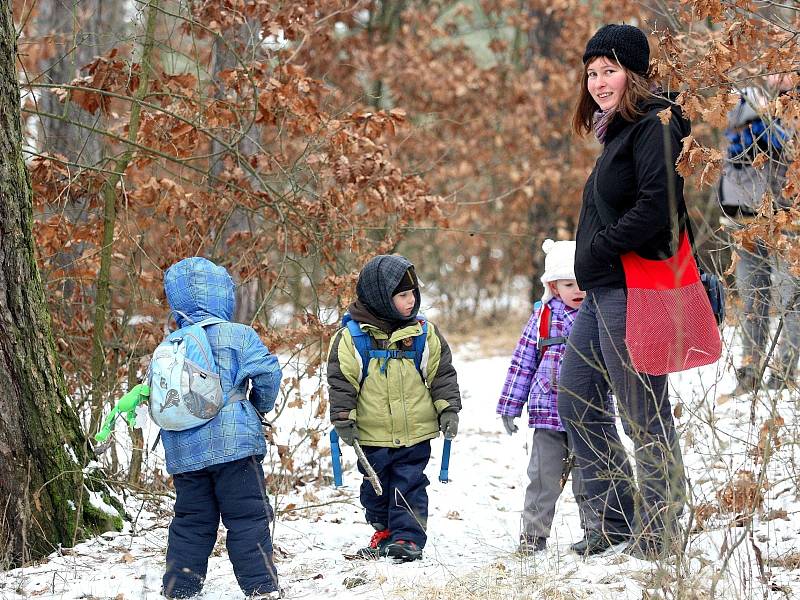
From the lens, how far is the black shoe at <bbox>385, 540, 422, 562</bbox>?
14.1ft

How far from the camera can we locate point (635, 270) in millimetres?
3807

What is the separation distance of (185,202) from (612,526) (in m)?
2.83

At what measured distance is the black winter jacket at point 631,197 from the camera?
3686 millimetres

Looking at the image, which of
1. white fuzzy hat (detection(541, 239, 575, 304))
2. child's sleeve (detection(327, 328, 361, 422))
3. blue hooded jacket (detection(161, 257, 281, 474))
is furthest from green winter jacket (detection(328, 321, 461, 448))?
white fuzzy hat (detection(541, 239, 575, 304))

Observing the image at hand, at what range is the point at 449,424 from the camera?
170 inches

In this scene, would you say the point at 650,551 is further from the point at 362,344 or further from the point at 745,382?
the point at 362,344

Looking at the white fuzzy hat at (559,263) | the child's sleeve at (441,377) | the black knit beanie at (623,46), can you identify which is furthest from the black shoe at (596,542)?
the black knit beanie at (623,46)

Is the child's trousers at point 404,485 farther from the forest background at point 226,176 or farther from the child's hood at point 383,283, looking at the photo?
the forest background at point 226,176

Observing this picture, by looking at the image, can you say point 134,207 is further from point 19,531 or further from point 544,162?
point 544,162

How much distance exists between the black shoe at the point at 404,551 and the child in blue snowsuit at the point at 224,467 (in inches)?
25.4

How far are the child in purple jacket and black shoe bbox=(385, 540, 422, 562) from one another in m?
0.50

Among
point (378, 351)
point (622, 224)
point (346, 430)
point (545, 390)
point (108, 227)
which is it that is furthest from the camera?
point (108, 227)

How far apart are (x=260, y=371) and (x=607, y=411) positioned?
4.58 ft

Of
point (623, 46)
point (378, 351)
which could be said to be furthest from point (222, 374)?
point (623, 46)
